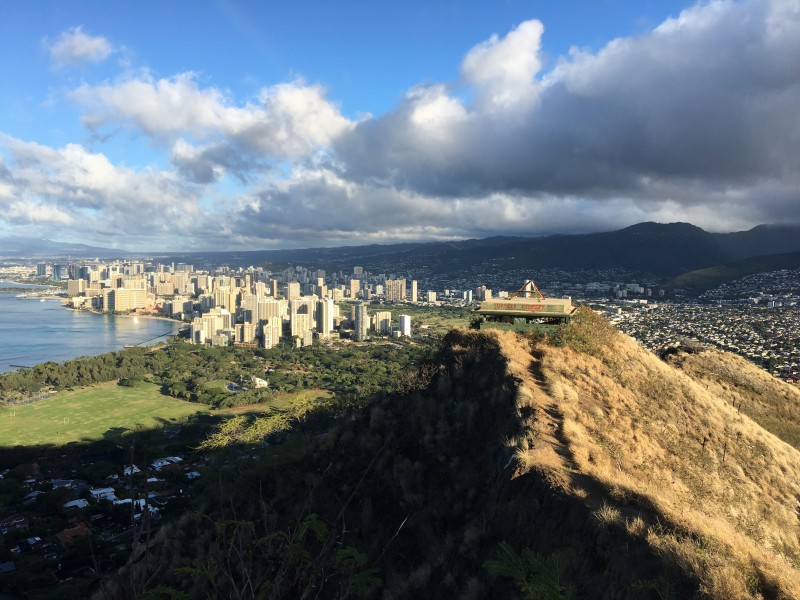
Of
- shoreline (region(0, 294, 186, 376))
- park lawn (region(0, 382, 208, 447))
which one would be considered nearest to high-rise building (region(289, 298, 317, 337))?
shoreline (region(0, 294, 186, 376))

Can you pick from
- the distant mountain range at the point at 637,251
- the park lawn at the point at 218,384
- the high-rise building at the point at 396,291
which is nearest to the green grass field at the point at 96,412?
the park lawn at the point at 218,384

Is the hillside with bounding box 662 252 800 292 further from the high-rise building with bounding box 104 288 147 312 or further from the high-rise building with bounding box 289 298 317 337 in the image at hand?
the high-rise building with bounding box 104 288 147 312

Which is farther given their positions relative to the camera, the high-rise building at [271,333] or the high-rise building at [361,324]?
the high-rise building at [361,324]

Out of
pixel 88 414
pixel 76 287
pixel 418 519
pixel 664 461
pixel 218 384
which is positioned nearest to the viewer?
pixel 418 519

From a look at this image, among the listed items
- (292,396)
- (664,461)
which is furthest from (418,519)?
(292,396)

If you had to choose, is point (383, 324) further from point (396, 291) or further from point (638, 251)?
point (638, 251)

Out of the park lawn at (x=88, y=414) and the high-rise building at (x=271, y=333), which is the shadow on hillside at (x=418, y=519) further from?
the high-rise building at (x=271, y=333)
